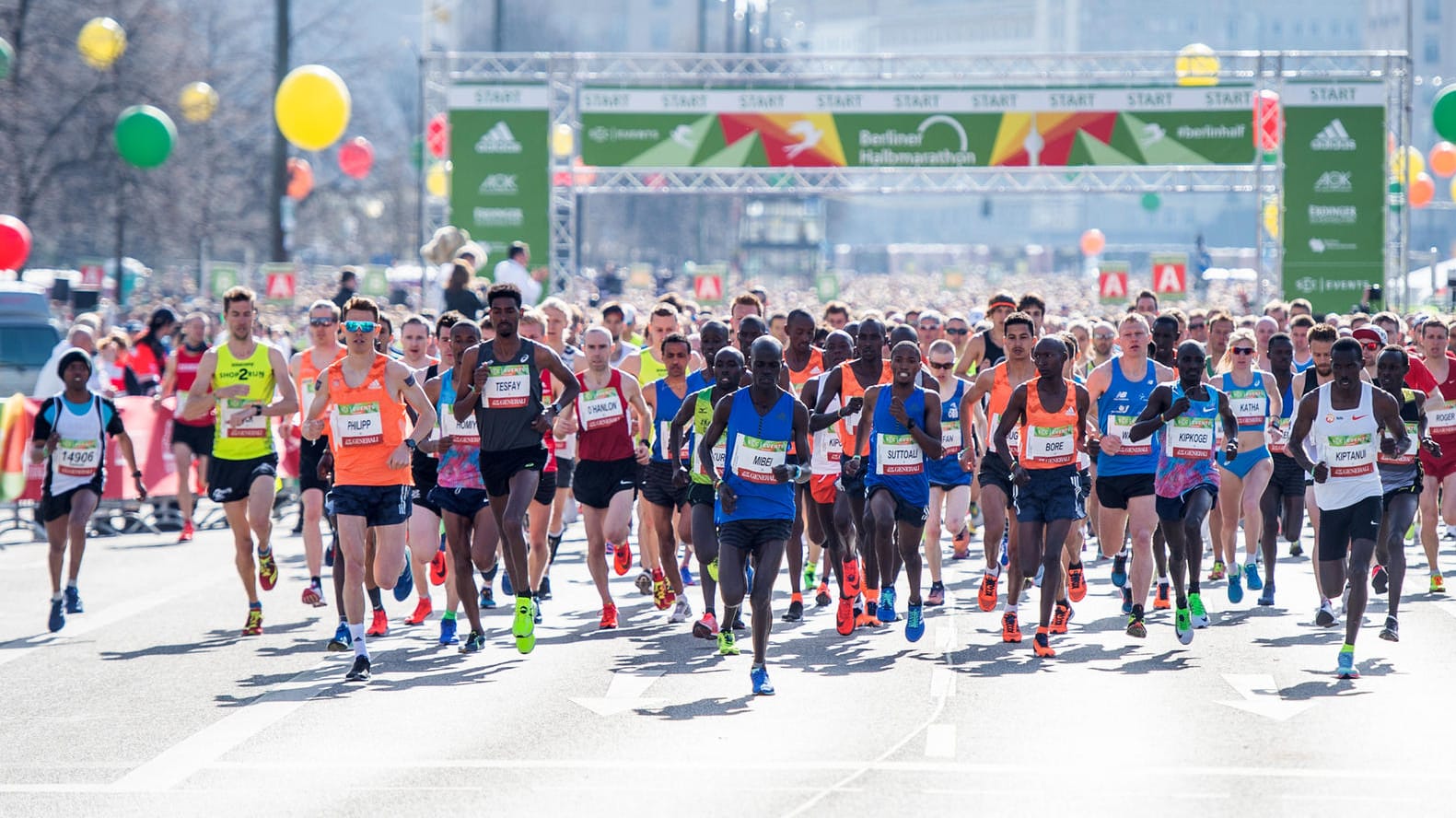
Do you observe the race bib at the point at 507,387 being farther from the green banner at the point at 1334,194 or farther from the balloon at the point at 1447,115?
the green banner at the point at 1334,194

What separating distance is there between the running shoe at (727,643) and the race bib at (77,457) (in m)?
4.61

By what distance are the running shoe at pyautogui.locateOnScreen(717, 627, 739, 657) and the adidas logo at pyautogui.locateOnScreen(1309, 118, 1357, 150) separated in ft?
71.7

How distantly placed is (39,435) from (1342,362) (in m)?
8.44

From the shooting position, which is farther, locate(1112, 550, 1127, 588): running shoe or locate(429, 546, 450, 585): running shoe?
locate(1112, 550, 1127, 588): running shoe

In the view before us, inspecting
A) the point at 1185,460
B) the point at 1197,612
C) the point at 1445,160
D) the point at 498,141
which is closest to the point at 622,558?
the point at 1197,612

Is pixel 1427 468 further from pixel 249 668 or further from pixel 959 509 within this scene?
pixel 249 668

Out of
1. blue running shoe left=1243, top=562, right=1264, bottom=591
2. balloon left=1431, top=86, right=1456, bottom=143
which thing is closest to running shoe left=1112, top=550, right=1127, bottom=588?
blue running shoe left=1243, top=562, right=1264, bottom=591

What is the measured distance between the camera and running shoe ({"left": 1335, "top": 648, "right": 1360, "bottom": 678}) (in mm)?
11156

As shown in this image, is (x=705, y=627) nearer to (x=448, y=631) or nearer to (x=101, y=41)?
(x=448, y=631)

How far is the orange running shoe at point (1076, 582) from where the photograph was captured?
13250 millimetres

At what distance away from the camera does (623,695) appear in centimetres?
1080

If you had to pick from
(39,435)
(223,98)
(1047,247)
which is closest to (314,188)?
(223,98)

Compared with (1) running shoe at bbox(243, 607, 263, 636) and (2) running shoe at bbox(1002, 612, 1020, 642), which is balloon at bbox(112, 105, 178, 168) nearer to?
(1) running shoe at bbox(243, 607, 263, 636)

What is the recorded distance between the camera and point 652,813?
800cm
